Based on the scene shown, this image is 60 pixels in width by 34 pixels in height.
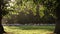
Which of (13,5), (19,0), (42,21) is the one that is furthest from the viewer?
(42,21)

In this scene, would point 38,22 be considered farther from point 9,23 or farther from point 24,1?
point 24,1

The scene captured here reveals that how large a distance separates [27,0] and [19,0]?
1827 millimetres

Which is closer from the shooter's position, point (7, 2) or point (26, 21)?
point (7, 2)

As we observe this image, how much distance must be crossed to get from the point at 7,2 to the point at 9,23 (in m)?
14.1

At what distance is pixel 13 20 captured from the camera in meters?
31.4

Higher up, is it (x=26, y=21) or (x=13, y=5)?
(x=13, y=5)

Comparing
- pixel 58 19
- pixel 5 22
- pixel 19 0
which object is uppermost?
pixel 19 0

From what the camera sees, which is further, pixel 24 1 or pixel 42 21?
pixel 42 21

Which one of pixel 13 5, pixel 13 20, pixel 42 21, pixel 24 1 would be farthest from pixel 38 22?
pixel 24 1

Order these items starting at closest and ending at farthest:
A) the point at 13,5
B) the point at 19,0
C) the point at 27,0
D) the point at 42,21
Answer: the point at 27,0
the point at 19,0
the point at 13,5
the point at 42,21

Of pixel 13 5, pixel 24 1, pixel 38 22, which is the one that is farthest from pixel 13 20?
pixel 24 1

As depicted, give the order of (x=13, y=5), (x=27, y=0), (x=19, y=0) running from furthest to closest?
1. (x=13, y=5)
2. (x=19, y=0)
3. (x=27, y=0)

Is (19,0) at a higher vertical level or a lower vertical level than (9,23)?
higher

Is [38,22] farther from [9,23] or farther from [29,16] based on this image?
[9,23]
